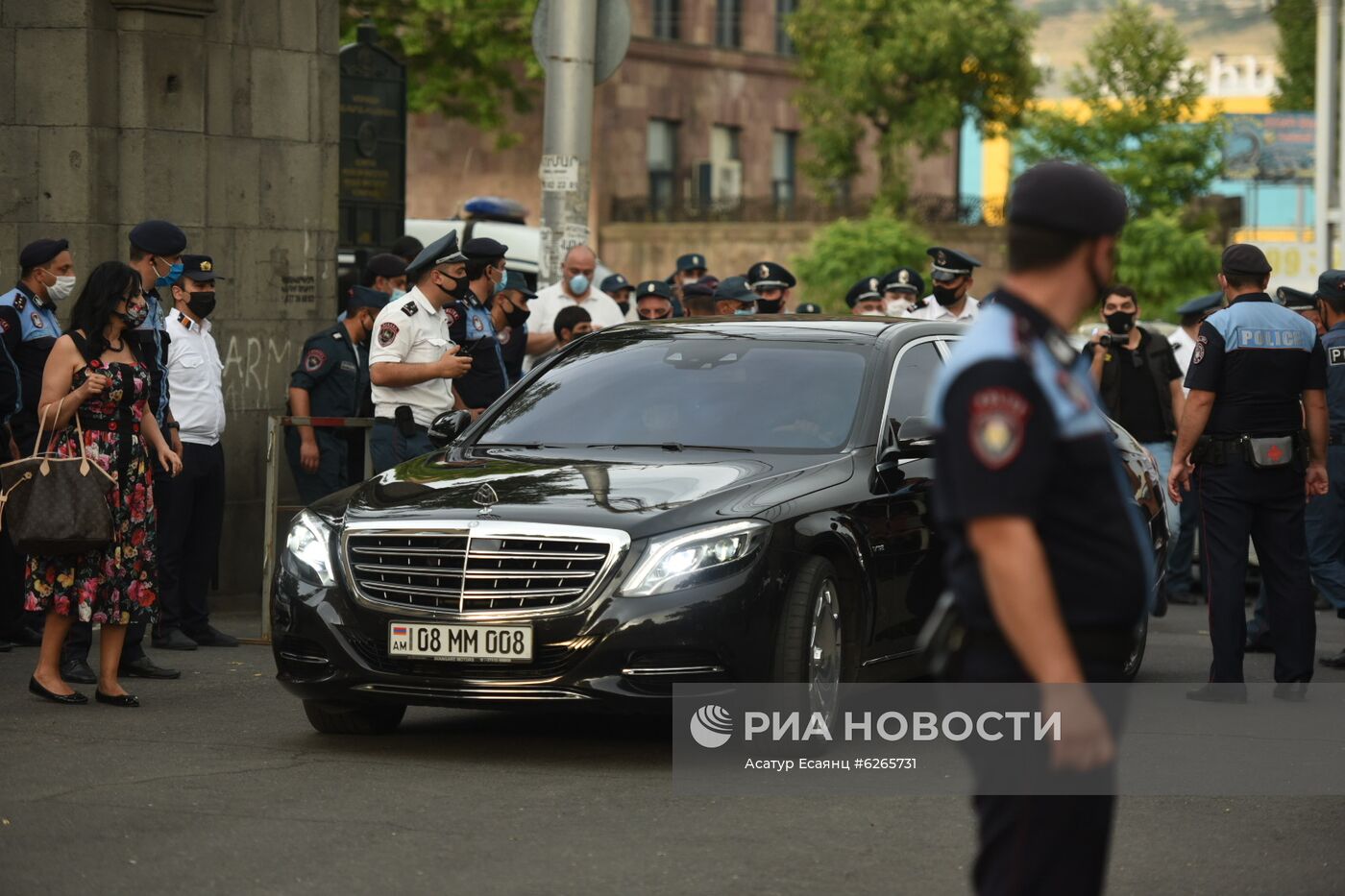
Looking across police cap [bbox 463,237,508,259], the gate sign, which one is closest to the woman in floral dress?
police cap [bbox 463,237,508,259]

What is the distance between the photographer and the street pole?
14.5 metres

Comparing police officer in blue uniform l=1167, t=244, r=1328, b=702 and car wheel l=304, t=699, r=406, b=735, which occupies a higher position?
police officer in blue uniform l=1167, t=244, r=1328, b=702

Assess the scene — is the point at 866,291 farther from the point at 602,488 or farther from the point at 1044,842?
the point at 1044,842

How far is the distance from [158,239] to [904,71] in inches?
1675

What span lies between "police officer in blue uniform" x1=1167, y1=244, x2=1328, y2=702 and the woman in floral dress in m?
4.37

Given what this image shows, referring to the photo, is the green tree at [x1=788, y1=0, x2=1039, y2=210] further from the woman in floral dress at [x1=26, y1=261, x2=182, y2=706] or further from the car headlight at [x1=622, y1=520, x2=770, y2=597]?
the car headlight at [x1=622, y1=520, x2=770, y2=597]

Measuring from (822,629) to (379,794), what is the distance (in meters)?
1.78

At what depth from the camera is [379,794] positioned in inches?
292

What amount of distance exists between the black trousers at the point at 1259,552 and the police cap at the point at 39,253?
5291 mm

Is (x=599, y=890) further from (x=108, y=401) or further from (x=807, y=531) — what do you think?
(x=108, y=401)

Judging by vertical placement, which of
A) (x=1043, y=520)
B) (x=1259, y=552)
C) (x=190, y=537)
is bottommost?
(x=190, y=537)

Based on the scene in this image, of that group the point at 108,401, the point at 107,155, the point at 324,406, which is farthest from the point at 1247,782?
the point at 107,155

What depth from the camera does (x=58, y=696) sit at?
937cm

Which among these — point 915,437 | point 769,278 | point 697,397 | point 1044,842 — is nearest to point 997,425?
point 1044,842
